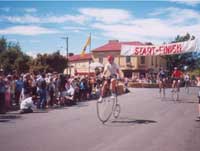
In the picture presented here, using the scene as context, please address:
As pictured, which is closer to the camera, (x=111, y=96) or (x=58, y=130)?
(x=58, y=130)

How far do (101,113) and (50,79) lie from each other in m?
7.91

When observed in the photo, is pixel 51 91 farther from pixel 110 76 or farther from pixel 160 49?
pixel 160 49

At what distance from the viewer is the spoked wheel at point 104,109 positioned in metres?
12.4

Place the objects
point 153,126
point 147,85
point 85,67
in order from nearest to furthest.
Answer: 1. point 153,126
2. point 147,85
3. point 85,67

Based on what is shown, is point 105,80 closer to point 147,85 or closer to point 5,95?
point 5,95

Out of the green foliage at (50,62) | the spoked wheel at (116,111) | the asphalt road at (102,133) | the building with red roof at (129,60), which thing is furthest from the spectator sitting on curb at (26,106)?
the building with red roof at (129,60)

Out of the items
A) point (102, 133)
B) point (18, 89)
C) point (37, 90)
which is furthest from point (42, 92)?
point (102, 133)

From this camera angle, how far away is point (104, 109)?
12.6 m

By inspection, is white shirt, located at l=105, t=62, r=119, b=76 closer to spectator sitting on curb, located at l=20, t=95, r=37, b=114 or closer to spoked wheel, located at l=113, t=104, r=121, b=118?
spoked wheel, located at l=113, t=104, r=121, b=118

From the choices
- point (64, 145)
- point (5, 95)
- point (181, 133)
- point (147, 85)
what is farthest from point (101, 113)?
point (147, 85)

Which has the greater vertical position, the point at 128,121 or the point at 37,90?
the point at 37,90

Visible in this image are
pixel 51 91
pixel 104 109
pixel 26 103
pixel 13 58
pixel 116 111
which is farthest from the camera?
pixel 13 58

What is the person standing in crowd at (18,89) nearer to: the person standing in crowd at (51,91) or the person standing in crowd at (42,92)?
the person standing in crowd at (42,92)

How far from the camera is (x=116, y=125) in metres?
11.3
